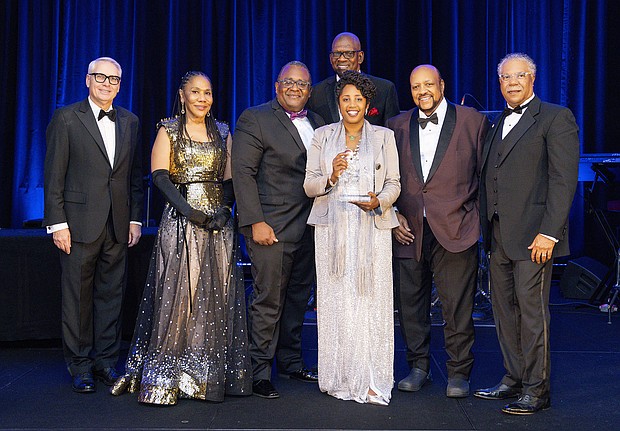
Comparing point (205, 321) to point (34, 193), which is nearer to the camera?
point (205, 321)

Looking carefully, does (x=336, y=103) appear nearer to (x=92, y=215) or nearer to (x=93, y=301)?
(x=92, y=215)

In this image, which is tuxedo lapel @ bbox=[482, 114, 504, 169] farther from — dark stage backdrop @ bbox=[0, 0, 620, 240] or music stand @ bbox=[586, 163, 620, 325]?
dark stage backdrop @ bbox=[0, 0, 620, 240]

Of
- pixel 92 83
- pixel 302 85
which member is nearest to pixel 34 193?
pixel 92 83

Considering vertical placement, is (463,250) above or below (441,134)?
below

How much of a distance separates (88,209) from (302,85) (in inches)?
51.3

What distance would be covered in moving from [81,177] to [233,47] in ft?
16.1

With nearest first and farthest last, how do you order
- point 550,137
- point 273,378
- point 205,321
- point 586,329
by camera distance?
point 550,137
point 205,321
point 273,378
point 586,329

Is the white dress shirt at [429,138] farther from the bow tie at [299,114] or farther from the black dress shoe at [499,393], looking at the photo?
the black dress shoe at [499,393]

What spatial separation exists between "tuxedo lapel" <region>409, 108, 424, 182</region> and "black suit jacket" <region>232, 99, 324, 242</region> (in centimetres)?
56

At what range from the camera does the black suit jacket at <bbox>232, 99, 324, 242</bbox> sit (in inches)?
170

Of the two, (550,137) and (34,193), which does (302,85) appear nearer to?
(550,137)

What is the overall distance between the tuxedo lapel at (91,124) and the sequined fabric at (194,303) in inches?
15.7

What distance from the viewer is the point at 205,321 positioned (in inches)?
167

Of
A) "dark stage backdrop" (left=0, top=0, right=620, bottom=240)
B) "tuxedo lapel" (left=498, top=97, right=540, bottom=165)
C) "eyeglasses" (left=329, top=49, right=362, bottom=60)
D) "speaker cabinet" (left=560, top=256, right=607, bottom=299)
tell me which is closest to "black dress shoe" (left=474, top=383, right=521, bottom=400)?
"tuxedo lapel" (left=498, top=97, right=540, bottom=165)
